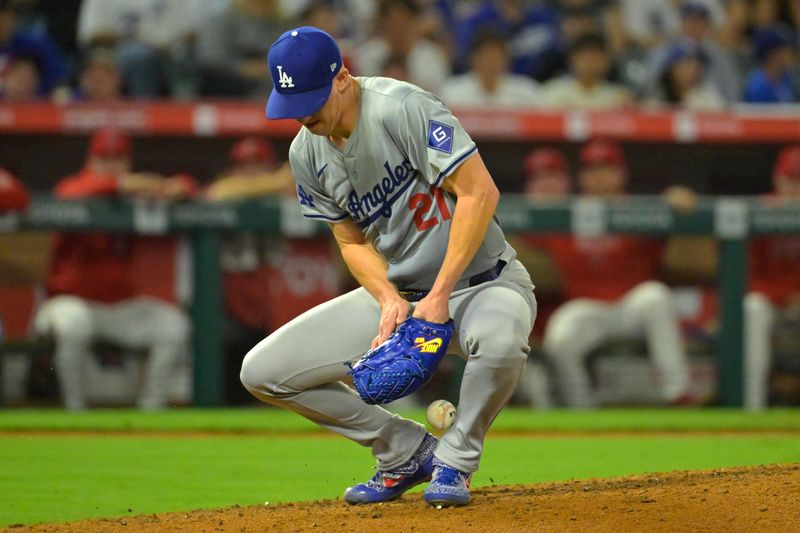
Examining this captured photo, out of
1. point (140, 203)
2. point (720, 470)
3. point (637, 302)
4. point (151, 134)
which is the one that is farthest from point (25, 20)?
point (720, 470)

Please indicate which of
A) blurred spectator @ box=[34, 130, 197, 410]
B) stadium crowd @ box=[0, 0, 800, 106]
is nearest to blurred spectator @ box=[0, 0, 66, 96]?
stadium crowd @ box=[0, 0, 800, 106]

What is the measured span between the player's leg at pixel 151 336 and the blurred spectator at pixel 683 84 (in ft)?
14.0

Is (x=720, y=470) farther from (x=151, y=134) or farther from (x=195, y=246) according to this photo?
(x=151, y=134)

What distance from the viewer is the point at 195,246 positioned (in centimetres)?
778

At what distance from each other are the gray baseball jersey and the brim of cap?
23 cm

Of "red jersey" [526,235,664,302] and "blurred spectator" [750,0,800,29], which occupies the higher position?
"blurred spectator" [750,0,800,29]

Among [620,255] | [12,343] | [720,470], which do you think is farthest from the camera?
[620,255]

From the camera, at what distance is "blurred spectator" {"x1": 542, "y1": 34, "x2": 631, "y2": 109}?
9.33 metres

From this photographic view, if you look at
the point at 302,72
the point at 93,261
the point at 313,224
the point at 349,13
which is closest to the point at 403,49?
the point at 349,13

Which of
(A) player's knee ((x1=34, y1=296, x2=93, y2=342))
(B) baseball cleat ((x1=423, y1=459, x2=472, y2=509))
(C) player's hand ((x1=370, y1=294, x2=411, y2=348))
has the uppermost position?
(C) player's hand ((x1=370, y1=294, x2=411, y2=348))

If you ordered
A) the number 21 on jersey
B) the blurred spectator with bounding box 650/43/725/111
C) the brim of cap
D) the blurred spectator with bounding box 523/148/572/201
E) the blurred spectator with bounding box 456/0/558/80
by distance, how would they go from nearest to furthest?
the brim of cap, the number 21 on jersey, the blurred spectator with bounding box 523/148/572/201, the blurred spectator with bounding box 650/43/725/111, the blurred spectator with bounding box 456/0/558/80

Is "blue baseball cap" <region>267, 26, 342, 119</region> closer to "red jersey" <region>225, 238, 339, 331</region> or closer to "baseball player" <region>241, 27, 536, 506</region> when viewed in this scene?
"baseball player" <region>241, 27, 536, 506</region>

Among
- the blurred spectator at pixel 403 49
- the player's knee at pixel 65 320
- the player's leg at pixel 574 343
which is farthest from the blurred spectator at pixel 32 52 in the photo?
the player's leg at pixel 574 343

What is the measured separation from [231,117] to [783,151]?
12.7 ft
